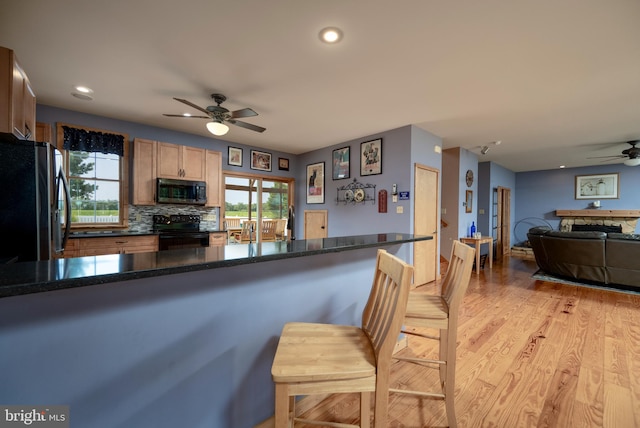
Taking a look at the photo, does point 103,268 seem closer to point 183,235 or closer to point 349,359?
point 349,359

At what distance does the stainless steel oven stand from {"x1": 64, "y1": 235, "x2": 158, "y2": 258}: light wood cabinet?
15 cm

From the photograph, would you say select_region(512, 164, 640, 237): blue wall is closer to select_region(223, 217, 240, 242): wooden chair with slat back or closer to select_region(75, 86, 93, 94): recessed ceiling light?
select_region(223, 217, 240, 242): wooden chair with slat back

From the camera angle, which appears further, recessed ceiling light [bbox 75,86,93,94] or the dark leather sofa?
the dark leather sofa

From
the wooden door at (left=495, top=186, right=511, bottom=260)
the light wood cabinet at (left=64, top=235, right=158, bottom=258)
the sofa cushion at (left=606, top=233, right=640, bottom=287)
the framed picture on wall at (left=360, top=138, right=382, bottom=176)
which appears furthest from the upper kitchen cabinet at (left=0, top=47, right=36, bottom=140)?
the wooden door at (left=495, top=186, right=511, bottom=260)

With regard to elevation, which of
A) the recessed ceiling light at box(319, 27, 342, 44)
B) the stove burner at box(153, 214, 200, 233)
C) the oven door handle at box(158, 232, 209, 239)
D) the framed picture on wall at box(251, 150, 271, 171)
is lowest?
the oven door handle at box(158, 232, 209, 239)

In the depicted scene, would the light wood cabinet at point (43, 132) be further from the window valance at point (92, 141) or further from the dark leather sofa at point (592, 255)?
the dark leather sofa at point (592, 255)

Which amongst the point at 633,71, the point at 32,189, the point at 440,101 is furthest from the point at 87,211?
the point at 633,71

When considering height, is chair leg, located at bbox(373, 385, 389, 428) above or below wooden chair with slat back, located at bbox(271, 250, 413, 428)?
below

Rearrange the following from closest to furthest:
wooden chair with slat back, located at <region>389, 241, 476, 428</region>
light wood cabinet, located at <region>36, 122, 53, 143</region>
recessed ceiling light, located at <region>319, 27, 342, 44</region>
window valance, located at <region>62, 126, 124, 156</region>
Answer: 1. wooden chair with slat back, located at <region>389, 241, 476, 428</region>
2. recessed ceiling light, located at <region>319, 27, 342, 44</region>
3. light wood cabinet, located at <region>36, 122, 53, 143</region>
4. window valance, located at <region>62, 126, 124, 156</region>

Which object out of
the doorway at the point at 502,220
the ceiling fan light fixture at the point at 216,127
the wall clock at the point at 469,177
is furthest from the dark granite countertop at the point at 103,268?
the doorway at the point at 502,220

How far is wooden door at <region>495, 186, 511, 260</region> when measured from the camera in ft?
24.0

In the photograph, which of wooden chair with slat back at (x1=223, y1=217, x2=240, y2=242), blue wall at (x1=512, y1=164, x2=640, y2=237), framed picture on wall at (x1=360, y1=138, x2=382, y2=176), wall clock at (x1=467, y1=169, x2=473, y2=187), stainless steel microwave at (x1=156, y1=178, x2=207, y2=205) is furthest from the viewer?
blue wall at (x1=512, y1=164, x2=640, y2=237)

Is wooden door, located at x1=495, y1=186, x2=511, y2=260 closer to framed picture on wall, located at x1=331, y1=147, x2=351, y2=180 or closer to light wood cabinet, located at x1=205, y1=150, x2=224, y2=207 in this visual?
framed picture on wall, located at x1=331, y1=147, x2=351, y2=180

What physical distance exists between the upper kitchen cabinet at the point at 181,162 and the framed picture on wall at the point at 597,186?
984 cm
